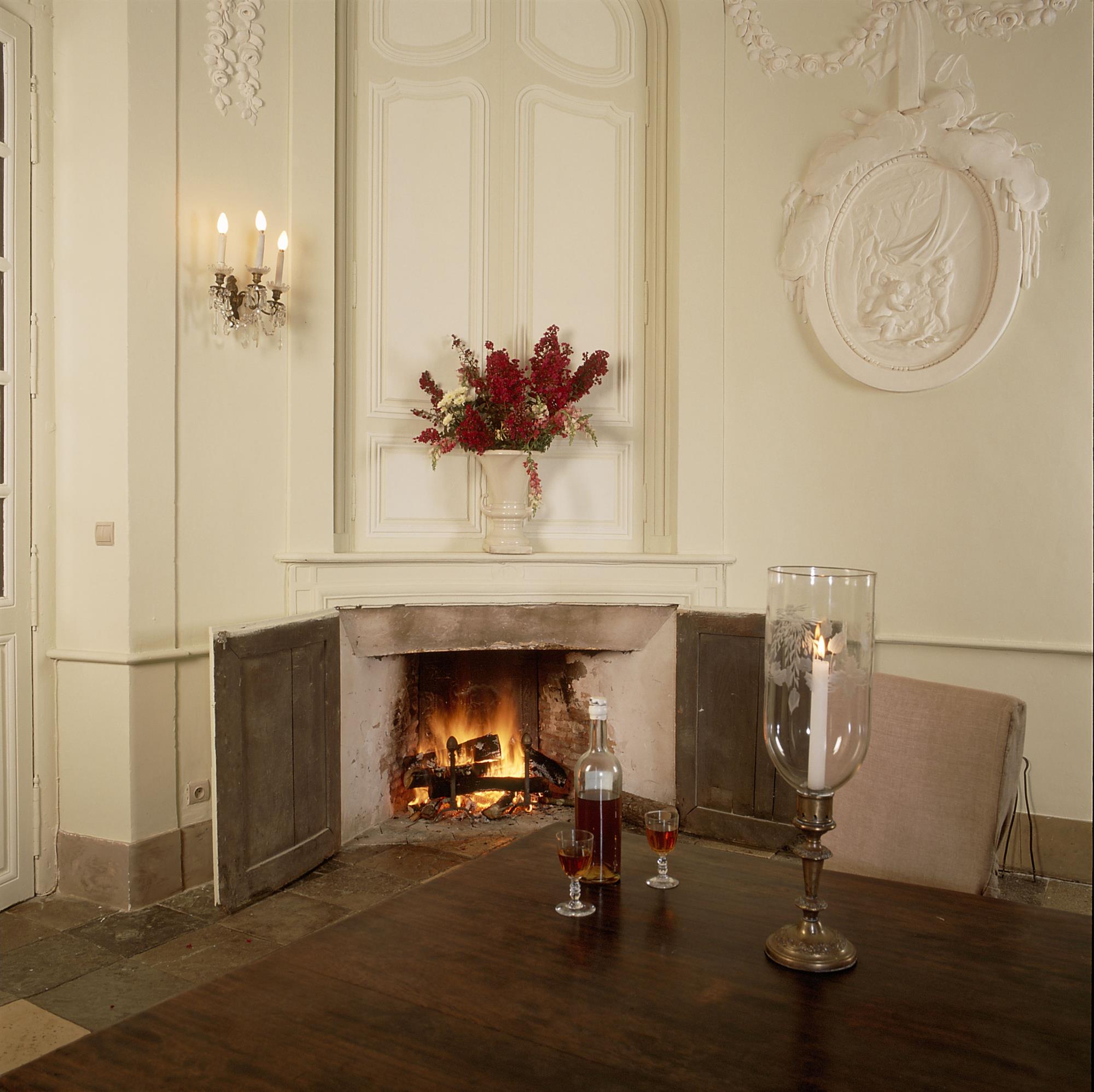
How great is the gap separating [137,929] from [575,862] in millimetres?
2141

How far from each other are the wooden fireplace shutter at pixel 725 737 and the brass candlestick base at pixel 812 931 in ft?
7.59

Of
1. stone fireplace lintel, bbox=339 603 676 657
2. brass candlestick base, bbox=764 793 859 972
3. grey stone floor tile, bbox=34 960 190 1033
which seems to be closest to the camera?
brass candlestick base, bbox=764 793 859 972

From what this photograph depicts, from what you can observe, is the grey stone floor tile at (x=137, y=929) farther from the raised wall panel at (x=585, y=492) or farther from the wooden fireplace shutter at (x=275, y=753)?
the raised wall panel at (x=585, y=492)

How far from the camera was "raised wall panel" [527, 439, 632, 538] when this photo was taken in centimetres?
372

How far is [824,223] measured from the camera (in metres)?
3.47

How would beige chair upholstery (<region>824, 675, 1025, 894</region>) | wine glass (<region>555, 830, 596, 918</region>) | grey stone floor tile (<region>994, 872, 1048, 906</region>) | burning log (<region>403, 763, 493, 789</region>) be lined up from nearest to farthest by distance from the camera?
wine glass (<region>555, 830, 596, 918</region>)
beige chair upholstery (<region>824, 675, 1025, 894</region>)
grey stone floor tile (<region>994, 872, 1048, 906</region>)
burning log (<region>403, 763, 493, 789</region>)

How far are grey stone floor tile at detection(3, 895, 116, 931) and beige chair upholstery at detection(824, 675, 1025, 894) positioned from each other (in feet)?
7.73

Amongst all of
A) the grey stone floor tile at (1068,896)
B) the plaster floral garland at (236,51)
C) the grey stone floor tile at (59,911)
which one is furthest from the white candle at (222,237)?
the grey stone floor tile at (1068,896)

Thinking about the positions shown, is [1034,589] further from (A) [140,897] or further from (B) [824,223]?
(A) [140,897]

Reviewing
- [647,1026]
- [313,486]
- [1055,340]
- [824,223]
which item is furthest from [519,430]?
[647,1026]

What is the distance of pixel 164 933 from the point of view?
2713mm

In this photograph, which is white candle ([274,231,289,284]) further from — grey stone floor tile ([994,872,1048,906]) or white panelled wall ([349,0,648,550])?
grey stone floor tile ([994,872,1048,906])

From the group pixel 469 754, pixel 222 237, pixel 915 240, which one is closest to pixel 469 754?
pixel 469 754

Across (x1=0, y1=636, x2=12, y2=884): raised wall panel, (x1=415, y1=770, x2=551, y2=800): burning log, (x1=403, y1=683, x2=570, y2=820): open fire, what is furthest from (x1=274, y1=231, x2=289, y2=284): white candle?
(x1=415, y1=770, x2=551, y2=800): burning log
